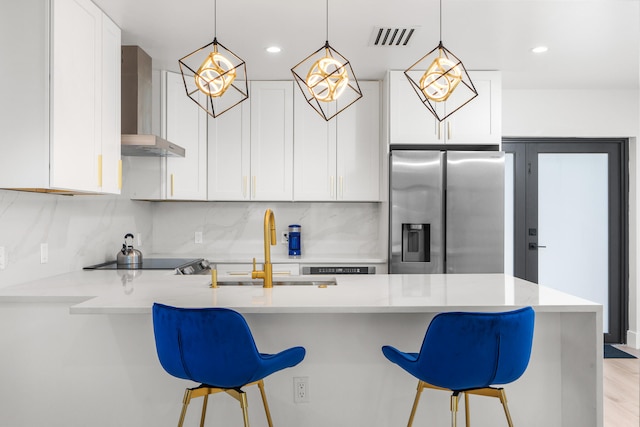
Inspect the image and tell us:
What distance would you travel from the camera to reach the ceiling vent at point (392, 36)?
119 inches

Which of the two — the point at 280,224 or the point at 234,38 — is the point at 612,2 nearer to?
the point at 234,38

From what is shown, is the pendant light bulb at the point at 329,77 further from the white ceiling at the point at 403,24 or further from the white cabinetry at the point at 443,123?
the white cabinetry at the point at 443,123

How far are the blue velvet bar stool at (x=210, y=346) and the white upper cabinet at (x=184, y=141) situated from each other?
7.94ft

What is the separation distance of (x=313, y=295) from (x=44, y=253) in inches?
65.8

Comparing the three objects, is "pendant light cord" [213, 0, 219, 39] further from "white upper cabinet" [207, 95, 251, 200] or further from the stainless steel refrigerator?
the stainless steel refrigerator

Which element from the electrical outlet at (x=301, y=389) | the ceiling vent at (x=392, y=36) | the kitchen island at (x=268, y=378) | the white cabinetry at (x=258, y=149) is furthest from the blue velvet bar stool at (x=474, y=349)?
the white cabinetry at (x=258, y=149)

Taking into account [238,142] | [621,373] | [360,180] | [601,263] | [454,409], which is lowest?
[621,373]

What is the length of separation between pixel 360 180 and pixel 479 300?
89.8 inches

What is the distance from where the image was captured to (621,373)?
375 cm

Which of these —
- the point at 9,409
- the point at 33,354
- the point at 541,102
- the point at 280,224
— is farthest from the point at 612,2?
the point at 9,409

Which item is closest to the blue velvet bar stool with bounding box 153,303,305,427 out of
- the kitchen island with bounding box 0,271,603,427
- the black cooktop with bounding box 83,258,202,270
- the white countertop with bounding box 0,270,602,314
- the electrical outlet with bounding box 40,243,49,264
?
the white countertop with bounding box 0,270,602,314

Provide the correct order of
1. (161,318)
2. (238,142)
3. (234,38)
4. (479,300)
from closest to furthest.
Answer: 1. (161,318)
2. (479,300)
3. (234,38)
4. (238,142)

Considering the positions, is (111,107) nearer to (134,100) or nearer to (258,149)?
(134,100)

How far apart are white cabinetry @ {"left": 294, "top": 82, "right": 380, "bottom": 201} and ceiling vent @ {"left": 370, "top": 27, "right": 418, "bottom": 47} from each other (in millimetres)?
897
